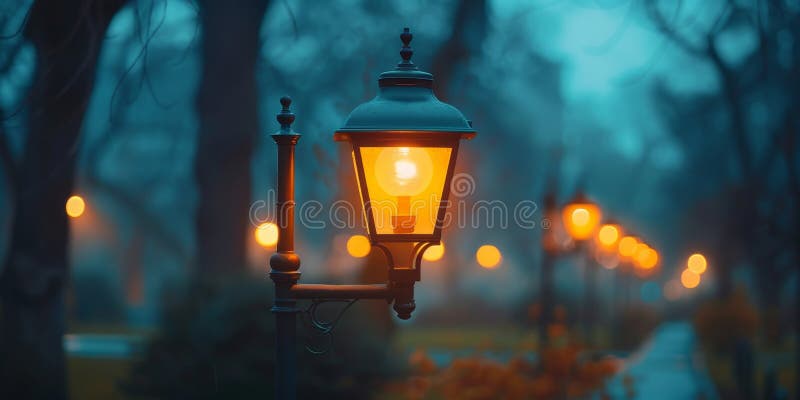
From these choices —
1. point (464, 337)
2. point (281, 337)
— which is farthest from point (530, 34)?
point (281, 337)

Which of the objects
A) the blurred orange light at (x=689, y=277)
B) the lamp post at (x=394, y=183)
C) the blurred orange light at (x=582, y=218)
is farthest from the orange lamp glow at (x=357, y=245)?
the lamp post at (x=394, y=183)

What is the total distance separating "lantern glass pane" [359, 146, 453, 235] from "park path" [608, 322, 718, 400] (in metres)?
13.4

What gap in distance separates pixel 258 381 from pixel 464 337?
2797 cm

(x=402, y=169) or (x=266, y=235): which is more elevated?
(x=402, y=169)

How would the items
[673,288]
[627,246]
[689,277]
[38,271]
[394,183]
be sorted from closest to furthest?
[394,183] < [38,271] < [627,246] < [689,277] < [673,288]

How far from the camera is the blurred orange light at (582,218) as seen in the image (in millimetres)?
17656

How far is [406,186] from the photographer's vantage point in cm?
567

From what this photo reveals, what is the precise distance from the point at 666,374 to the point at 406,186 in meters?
19.5

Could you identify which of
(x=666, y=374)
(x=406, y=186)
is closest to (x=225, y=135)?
(x=666, y=374)

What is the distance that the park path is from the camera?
19641mm

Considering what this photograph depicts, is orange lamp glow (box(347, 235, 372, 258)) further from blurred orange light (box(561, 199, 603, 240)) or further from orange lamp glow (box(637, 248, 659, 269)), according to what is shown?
blurred orange light (box(561, 199, 603, 240))

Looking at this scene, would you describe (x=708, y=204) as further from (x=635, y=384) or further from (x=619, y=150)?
(x=619, y=150)

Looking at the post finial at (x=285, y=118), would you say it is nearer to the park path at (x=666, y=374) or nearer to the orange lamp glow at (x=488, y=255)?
the park path at (x=666, y=374)

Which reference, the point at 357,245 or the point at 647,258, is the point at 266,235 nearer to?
the point at 647,258
